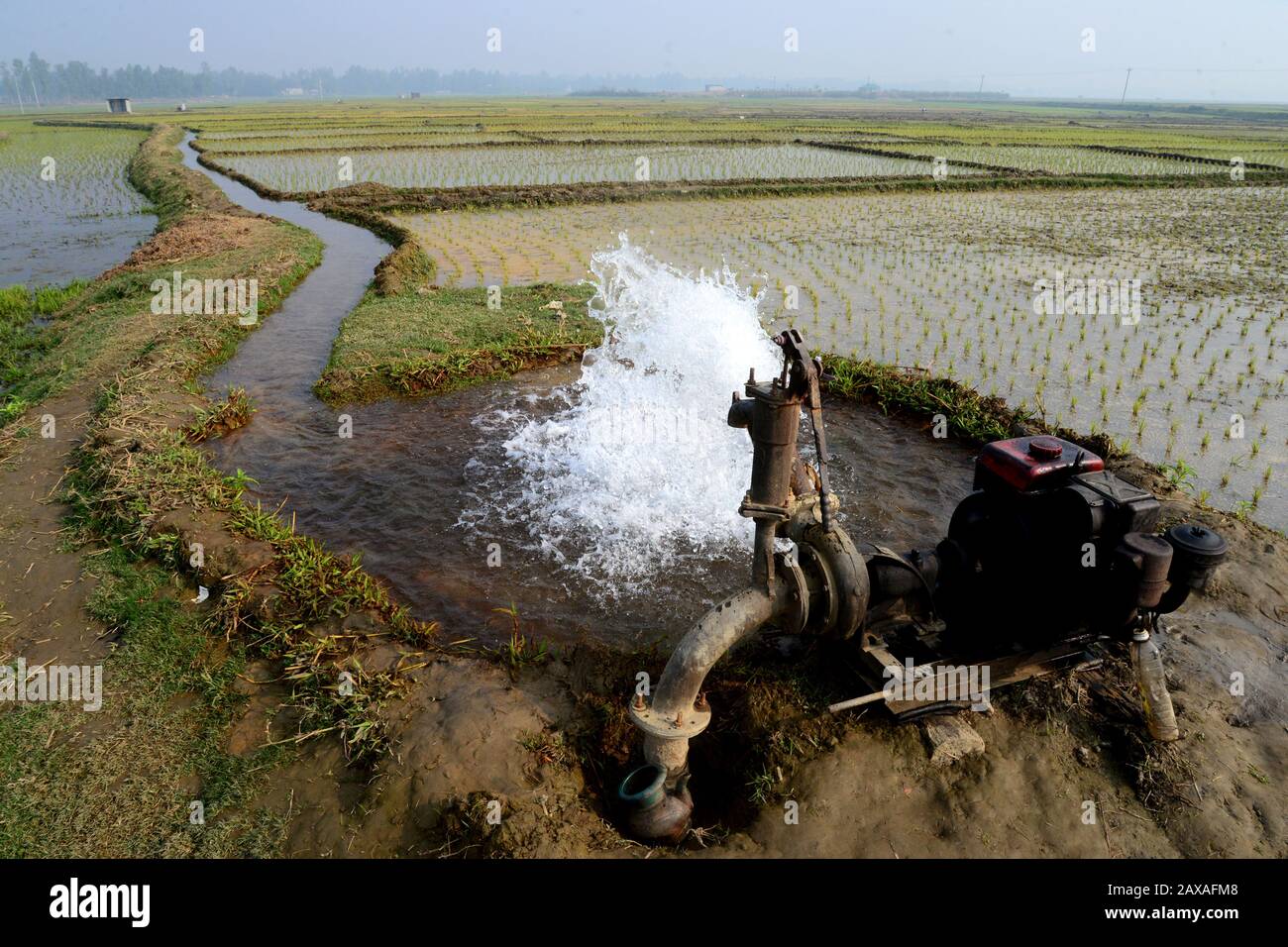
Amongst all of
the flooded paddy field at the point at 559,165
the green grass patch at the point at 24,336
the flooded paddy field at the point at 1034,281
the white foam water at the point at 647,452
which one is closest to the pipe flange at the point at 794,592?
the white foam water at the point at 647,452

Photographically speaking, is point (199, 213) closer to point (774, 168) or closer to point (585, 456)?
point (585, 456)

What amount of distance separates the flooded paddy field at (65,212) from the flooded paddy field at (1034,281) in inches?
317

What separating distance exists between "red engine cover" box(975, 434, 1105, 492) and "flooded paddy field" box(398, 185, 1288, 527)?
12.2 ft

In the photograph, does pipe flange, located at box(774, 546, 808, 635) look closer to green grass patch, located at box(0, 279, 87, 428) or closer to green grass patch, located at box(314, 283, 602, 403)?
green grass patch, located at box(314, 283, 602, 403)

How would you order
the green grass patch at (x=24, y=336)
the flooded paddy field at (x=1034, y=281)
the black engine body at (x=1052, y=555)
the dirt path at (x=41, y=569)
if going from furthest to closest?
the green grass patch at (x=24, y=336) → the flooded paddy field at (x=1034, y=281) → the dirt path at (x=41, y=569) → the black engine body at (x=1052, y=555)

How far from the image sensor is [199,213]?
19.8m

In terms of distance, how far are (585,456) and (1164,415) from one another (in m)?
6.45

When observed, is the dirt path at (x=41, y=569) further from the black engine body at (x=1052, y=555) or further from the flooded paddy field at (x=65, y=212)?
the flooded paddy field at (x=65, y=212)

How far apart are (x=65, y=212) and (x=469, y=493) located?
25119mm

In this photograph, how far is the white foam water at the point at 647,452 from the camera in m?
6.08

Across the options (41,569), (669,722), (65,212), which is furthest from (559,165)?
(669,722)

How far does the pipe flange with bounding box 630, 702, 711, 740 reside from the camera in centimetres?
343
